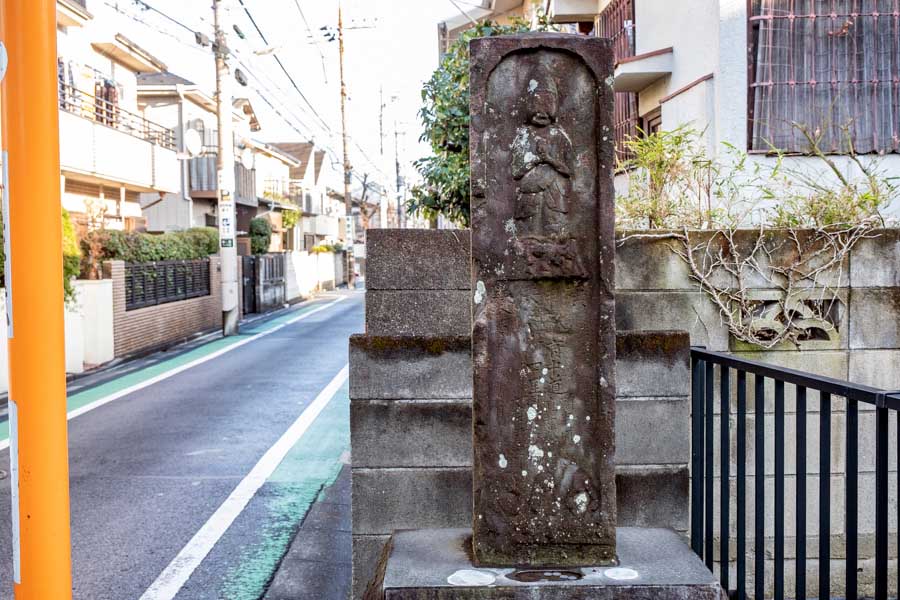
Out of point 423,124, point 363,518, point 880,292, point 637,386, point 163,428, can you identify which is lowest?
point 163,428

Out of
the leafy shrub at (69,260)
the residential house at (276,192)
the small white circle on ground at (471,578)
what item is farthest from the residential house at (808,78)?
the residential house at (276,192)

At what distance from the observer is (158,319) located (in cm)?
1916

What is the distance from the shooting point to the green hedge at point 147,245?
16938mm

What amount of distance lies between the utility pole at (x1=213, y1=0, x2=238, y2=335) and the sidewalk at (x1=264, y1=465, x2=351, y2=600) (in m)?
14.9

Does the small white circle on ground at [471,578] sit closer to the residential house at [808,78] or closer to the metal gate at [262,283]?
the residential house at [808,78]

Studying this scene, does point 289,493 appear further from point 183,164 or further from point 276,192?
point 276,192

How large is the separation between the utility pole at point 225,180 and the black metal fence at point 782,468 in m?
18.2

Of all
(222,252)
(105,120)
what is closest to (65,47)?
(105,120)

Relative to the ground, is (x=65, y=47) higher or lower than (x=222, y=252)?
higher

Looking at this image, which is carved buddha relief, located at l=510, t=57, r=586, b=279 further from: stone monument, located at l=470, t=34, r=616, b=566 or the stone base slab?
the stone base slab

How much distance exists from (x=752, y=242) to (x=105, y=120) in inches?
885

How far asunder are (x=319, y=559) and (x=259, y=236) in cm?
3194

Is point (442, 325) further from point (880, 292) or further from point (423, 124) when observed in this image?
point (423, 124)

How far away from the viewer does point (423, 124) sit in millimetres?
9461
